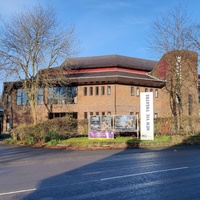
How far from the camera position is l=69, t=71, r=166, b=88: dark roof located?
111 ft

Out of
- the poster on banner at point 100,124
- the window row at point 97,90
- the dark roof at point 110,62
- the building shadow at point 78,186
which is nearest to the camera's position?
the building shadow at point 78,186

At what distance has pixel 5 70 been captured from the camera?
28359mm

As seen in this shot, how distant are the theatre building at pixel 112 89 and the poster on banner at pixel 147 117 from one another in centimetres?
985

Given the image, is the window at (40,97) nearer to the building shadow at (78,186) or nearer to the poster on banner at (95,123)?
the poster on banner at (95,123)

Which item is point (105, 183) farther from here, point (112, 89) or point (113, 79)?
point (112, 89)

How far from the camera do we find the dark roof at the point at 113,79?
3381cm

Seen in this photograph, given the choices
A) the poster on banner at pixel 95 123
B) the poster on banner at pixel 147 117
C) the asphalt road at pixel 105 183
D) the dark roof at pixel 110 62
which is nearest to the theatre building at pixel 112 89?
the dark roof at pixel 110 62

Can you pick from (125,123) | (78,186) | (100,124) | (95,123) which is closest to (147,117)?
(125,123)

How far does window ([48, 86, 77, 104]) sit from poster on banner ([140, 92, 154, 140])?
1453cm

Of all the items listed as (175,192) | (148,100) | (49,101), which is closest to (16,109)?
(49,101)

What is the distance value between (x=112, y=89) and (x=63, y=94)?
578 centimetres

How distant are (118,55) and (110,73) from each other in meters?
5.60

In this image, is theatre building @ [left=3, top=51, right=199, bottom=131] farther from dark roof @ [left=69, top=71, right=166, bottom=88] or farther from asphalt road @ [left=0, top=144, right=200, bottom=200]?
asphalt road @ [left=0, top=144, right=200, bottom=200]

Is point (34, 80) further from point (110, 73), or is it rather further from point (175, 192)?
point (175, 192)
